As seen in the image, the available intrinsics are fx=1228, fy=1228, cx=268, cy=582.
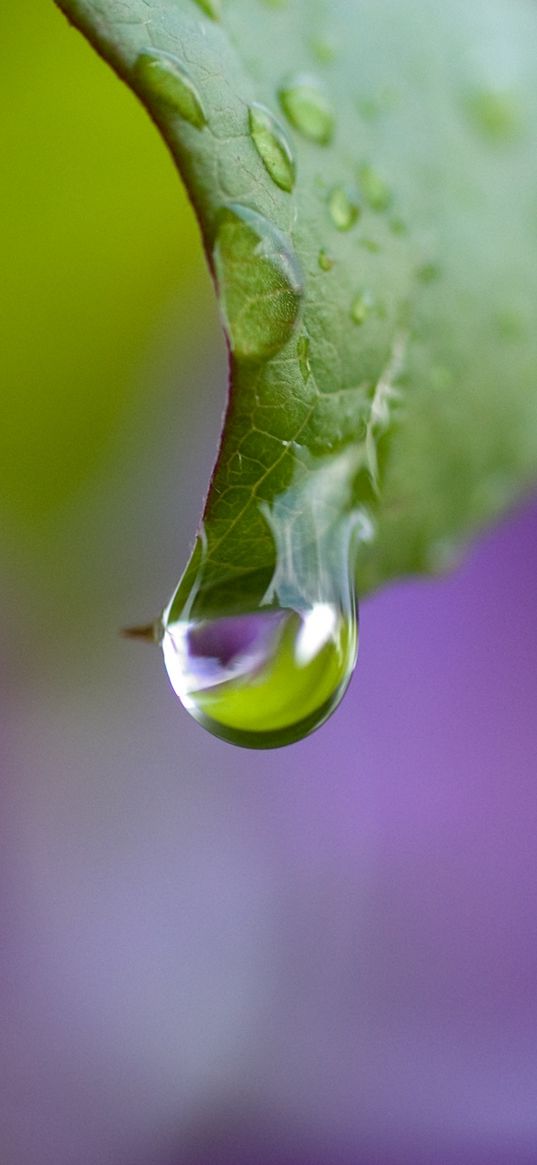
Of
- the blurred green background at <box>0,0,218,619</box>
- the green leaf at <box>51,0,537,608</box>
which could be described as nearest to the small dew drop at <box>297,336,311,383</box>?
the green leaf at <box>51,0,537,608</box>

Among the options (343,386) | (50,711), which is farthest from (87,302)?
(343,386)

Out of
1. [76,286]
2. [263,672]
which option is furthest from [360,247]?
[76,286]

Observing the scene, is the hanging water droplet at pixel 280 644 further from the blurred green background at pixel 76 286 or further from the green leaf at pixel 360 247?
the blurred green background at pixel 76 286

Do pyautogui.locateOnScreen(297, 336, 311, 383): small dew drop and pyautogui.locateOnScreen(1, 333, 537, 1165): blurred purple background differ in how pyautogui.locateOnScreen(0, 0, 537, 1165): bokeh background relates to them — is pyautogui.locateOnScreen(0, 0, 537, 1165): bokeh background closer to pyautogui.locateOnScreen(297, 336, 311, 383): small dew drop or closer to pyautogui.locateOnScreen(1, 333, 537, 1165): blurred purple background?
pyautogui.locateOnScreen(1, 333, 537, 1165): blurred purple background

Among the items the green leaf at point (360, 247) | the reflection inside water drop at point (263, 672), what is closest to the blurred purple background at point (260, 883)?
the green leaf at point (360, 247)

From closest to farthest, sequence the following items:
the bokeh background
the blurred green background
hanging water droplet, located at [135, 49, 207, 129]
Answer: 1. hanging water droplet, located at [135, 49, 207, 129]
2. the blurred green background
3. the bokeh background
